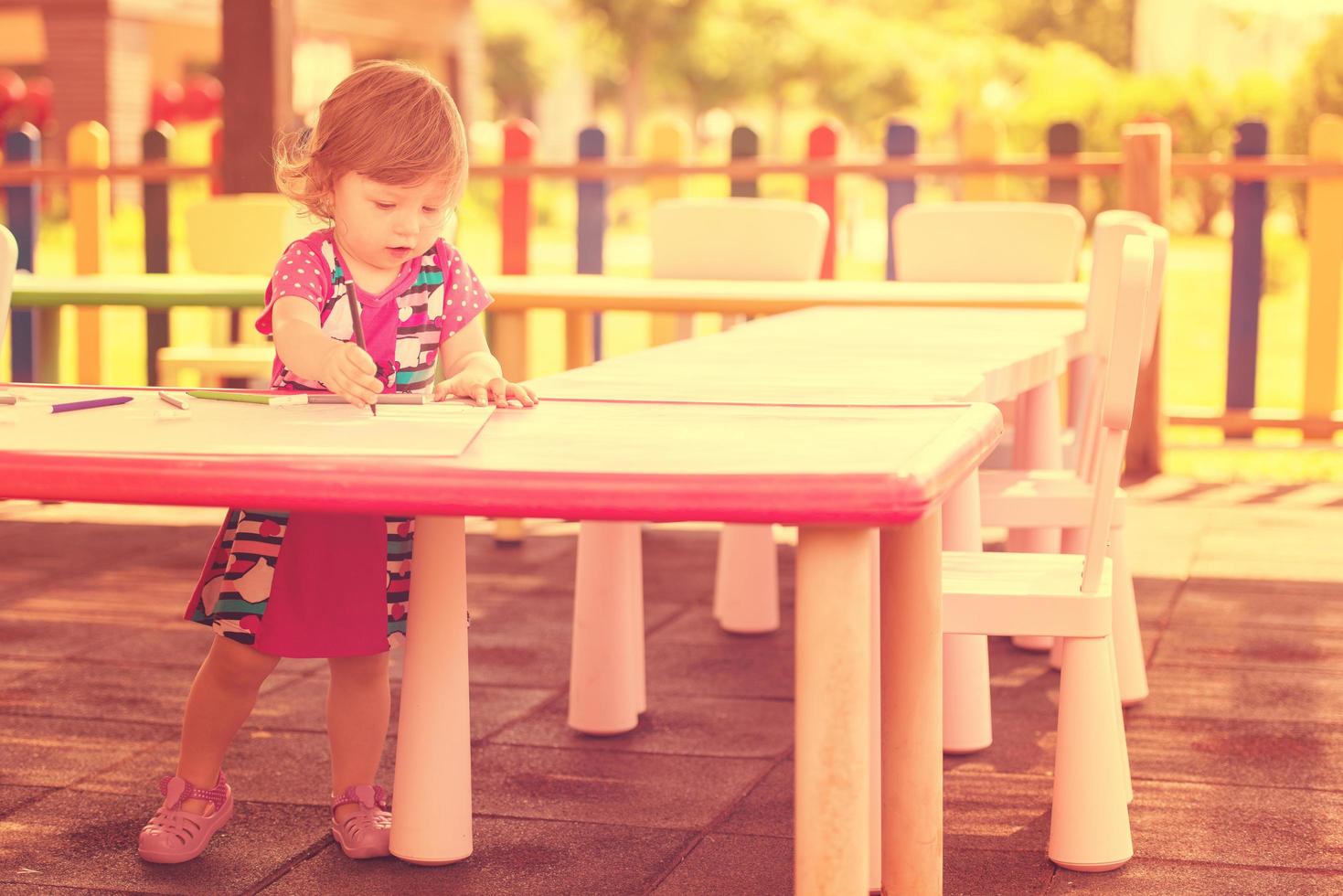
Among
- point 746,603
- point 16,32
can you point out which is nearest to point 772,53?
point 16,32

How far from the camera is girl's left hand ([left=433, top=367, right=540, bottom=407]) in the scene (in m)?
2.47

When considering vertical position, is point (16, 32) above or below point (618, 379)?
above

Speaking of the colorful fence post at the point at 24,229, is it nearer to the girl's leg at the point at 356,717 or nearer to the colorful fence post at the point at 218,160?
the colorful fence post at the point at 218,160

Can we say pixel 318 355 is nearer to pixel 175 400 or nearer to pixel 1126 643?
pixel 175 400

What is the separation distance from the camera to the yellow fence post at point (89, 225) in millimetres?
8148

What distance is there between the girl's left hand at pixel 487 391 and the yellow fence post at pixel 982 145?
5.01 metres

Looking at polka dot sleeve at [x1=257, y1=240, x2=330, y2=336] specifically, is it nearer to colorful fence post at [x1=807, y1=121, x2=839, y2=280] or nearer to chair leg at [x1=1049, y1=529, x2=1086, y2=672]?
chair leg at [x1=1049, y1=529, x2=1086, y2=672]

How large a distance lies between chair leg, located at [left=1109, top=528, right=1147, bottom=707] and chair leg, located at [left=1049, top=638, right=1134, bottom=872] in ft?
2.75

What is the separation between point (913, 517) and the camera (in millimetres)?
1881

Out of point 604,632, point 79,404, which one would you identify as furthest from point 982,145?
point 79,404

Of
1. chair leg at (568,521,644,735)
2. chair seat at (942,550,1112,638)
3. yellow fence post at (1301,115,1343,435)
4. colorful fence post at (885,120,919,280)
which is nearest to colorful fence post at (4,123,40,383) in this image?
colorful fence post at (885,120,919,280)

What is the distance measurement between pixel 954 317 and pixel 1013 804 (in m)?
1.43

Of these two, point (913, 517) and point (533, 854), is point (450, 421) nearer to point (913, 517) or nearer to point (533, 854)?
point (913, 517)

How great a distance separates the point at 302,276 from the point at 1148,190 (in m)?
4.75
